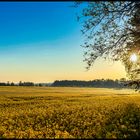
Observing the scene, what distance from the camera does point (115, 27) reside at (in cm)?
2259

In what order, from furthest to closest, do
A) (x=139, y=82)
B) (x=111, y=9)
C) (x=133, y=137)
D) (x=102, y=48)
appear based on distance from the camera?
(x=139, y=82)
(x=102, y=48)
(x=111, y=9)
(x=133, y=137)

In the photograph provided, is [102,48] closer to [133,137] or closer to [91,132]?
[91,132]

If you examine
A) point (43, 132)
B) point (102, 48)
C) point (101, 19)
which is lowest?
point (43, 132)

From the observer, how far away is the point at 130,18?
22.1m

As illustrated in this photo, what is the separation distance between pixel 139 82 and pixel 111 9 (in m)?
9.98

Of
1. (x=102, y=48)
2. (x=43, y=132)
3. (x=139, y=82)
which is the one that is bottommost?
(x=43, y=132)

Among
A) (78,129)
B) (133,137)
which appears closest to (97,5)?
(78,129)

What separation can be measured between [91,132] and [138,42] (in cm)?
768

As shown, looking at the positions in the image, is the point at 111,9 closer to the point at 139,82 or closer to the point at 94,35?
the point at 94,35

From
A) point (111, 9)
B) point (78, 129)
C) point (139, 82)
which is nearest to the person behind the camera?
point (78, 129)

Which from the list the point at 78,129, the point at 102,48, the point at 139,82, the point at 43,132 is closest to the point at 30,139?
the point at 43,132

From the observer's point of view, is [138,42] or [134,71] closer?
[138,42]

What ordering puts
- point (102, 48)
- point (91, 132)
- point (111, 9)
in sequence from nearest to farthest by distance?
point (91, 132) < point (111, 9) < point (102, 48)

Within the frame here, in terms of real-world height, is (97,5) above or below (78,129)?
above
